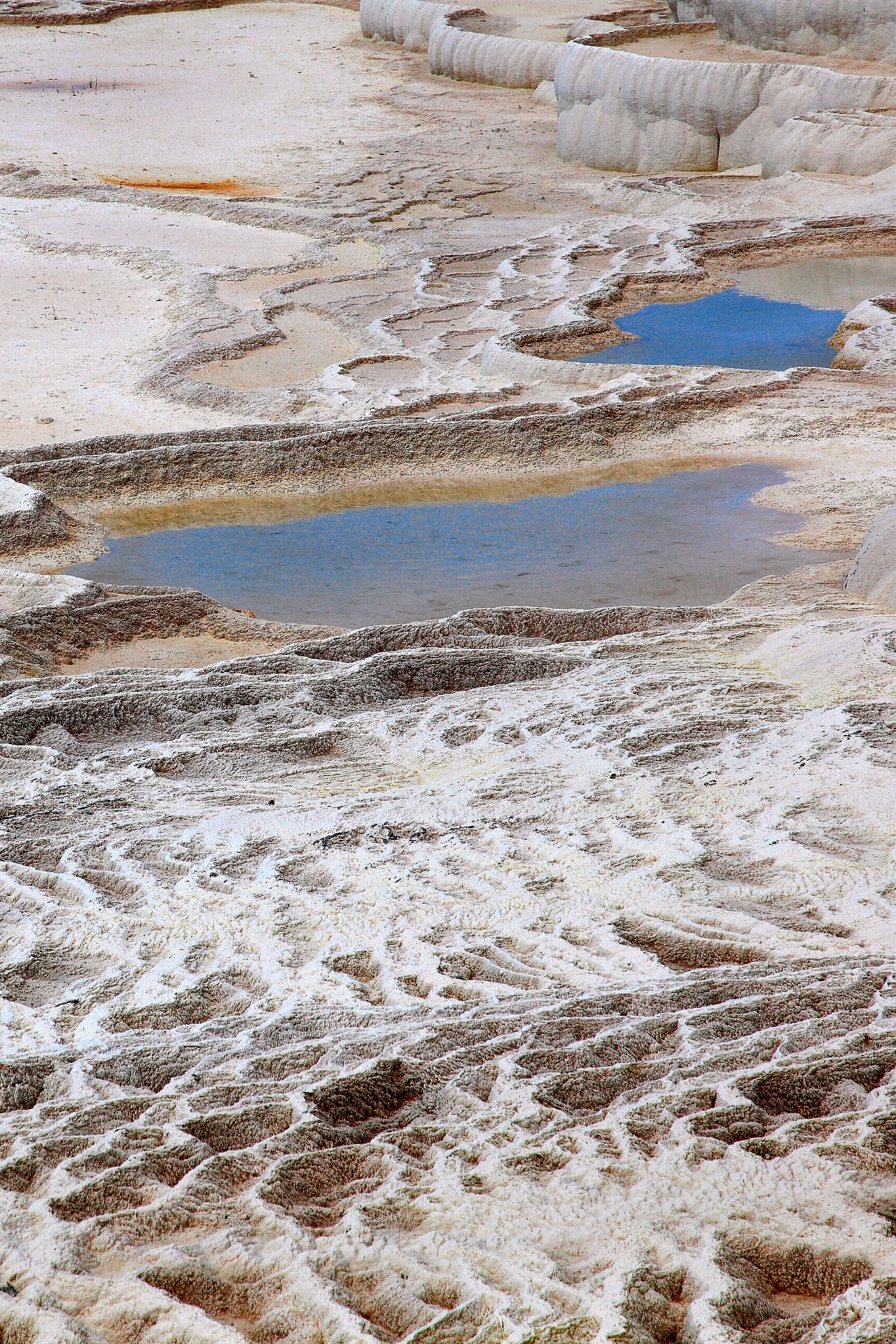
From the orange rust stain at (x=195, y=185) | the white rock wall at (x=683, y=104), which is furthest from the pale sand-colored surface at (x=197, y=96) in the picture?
the white rock wall at (x=683, y=104)

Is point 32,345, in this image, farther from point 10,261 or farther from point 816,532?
point 816,532

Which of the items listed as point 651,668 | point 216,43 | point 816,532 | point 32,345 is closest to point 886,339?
point 816,532

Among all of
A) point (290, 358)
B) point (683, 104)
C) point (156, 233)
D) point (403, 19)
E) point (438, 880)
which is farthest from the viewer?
point (403, 19)

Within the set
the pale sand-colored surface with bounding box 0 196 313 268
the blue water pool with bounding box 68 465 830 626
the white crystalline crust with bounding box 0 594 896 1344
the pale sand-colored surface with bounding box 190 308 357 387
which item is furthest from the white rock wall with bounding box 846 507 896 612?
the pale sand-colored surface with bounding box 0 196 313 268

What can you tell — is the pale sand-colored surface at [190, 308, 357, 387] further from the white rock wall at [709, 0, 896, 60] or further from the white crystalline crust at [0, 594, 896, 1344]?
the white rock wall at [709, 0, 896, 60]

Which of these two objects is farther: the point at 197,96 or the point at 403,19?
the point at 403,19

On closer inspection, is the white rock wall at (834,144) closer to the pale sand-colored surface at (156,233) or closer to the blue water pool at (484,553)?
the pale sand-colored surface at (156,233)

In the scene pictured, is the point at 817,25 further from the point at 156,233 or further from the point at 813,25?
the point at 156,233

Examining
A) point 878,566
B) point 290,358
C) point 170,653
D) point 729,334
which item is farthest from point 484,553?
point 729,334
